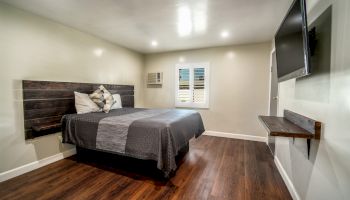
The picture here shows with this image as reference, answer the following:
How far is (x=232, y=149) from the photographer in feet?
10.9

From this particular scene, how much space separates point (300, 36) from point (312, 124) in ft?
2.44

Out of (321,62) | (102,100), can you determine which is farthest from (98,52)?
(321,62)

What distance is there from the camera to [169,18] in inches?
101

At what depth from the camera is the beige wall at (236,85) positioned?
3822 millimetres

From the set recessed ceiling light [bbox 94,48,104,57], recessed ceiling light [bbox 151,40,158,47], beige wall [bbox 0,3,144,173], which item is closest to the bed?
beige wall [bbox 0,3,144,173]

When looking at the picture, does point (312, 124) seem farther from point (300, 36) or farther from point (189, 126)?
point (189, 126)

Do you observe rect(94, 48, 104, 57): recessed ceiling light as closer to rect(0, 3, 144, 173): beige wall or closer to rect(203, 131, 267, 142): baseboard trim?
rect(0, 3, 144, 173): beige wall

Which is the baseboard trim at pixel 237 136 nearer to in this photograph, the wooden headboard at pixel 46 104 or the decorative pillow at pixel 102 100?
the decorative pillow at pixel 102 100

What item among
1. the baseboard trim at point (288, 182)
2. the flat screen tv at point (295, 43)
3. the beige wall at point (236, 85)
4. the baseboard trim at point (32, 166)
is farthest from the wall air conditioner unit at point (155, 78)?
the baseboard trim at point (288, 182)

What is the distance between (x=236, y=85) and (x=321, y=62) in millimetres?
2742

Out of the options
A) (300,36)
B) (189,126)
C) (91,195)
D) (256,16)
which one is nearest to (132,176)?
(91,195)

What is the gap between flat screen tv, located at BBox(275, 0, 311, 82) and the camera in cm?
126

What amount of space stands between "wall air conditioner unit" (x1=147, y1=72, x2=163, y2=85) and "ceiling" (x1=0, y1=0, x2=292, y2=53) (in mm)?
1344

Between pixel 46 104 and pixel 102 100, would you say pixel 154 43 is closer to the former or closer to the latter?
pixel 102 100
